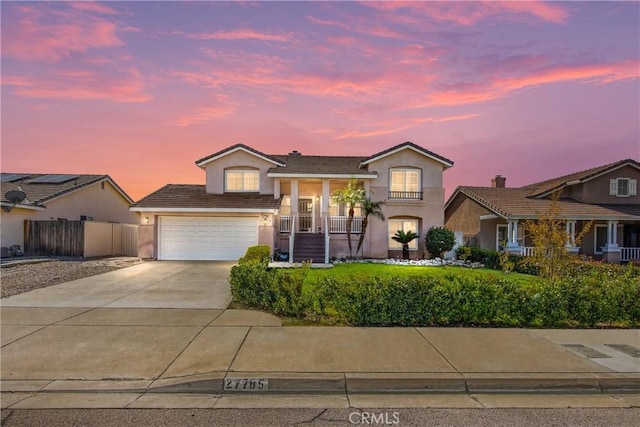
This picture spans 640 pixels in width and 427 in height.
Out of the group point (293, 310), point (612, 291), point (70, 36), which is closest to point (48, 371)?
point (293, 310)

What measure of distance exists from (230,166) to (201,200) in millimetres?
2762

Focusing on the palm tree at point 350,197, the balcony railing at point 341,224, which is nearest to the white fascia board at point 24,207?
the balcony railing at point 341,224

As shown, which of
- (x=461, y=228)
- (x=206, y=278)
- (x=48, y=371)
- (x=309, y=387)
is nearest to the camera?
(x=309, y=387)

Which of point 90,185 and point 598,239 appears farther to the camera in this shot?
point 90,185

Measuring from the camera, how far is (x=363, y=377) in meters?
4.68

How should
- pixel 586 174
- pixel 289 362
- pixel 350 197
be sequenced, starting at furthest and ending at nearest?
1. pixel 586 174
2. pixel 350 197
3. pixel 289 362

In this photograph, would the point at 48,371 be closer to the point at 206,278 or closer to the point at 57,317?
the point at 57,317

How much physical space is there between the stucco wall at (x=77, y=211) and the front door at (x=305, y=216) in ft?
48.0

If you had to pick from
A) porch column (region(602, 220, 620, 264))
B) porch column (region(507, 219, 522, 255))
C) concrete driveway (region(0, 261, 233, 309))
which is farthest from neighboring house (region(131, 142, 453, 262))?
porch column (region(602, 220, 620, 264))

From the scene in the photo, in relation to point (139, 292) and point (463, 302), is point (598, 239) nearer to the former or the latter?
point (463, 302)

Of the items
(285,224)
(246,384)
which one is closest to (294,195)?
(285,224)

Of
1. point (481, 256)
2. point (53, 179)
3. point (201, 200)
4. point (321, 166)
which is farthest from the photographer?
point (53, 179)

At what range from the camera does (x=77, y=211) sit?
75.7 feet

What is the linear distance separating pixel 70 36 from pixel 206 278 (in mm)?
9292
